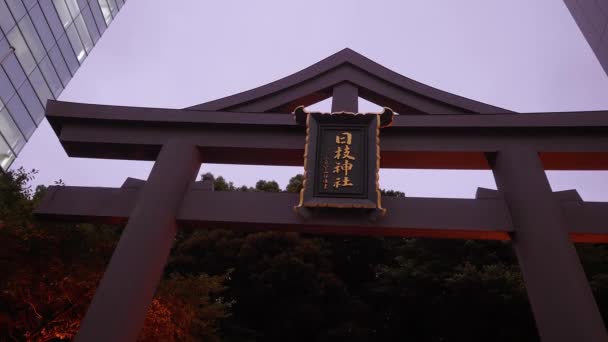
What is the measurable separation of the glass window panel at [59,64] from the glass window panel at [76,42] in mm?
1281

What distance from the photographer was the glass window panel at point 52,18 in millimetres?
19500

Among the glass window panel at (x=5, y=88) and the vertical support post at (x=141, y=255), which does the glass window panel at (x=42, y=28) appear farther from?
the vertical support post at (x=141, y=255)

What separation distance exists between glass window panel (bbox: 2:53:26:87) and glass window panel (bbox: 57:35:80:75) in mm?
3512

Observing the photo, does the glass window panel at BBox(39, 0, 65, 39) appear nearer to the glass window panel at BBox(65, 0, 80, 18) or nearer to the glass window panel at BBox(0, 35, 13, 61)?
the glass window panel at BBox(65, 0, 80, 18)

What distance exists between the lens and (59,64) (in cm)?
2148

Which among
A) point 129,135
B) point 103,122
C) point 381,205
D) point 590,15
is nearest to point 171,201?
point 129,135

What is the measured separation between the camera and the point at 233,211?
20.4ft

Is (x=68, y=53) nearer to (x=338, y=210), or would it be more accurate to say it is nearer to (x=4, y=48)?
(x=4, y=48)

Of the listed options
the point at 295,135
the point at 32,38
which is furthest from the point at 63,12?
the point at 295,135

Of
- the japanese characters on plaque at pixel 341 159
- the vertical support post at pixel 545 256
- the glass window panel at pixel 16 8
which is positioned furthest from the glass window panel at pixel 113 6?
the vertical support post at pixel 545 256

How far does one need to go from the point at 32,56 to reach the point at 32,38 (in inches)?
31.8

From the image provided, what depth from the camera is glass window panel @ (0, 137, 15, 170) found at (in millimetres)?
17766

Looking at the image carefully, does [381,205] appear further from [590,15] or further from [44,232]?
[590,15]

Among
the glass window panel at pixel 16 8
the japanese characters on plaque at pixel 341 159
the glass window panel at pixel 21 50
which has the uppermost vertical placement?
the glass window panel at pixel 16 8
